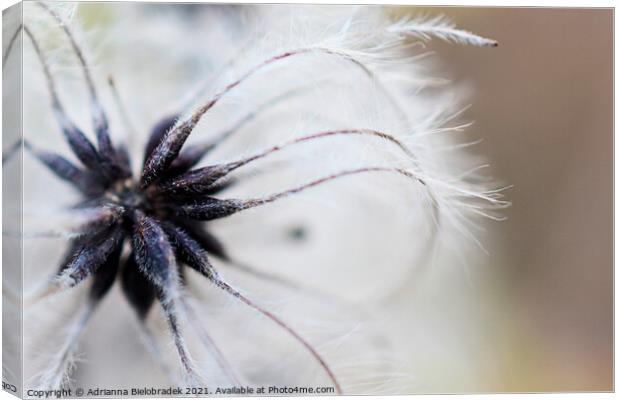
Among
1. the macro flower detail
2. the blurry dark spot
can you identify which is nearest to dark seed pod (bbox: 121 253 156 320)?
the macro flower detail

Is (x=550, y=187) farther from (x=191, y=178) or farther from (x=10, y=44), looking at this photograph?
(x=10, y=44)

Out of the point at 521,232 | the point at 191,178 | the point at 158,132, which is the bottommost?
the point at 521,232

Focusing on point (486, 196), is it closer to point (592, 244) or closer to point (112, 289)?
point (592, 244)

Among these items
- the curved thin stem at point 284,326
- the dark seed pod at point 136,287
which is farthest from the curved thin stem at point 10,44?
the curved thin stem at point 284,326

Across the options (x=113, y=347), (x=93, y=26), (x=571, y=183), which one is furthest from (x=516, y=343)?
(x=93, y=26)

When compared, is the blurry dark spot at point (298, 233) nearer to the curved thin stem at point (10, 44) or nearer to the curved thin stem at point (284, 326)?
the curved thin stem at point (284, 326)

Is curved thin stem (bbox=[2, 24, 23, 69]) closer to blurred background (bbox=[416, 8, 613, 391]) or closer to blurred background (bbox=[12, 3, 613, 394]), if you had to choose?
blurred background (bbox=[12, 3, 613, 394])

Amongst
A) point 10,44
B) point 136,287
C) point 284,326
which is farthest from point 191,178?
point 10,44
